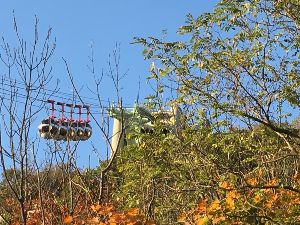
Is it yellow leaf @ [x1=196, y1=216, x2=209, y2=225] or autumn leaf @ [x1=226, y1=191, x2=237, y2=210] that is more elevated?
autumn leaf @ [x1=226, y1=191, x2=237, y2=210]

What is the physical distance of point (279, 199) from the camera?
6.43 metres

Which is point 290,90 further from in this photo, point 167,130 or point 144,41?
point 167,130

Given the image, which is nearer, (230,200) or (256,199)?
(230,200)

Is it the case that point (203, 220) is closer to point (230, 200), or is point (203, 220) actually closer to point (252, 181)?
point (230, 200)

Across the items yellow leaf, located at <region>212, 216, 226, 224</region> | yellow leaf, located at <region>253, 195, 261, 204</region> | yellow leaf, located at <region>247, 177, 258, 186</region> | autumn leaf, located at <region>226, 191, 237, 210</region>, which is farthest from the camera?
yellow leaf, located at <region>247, 177, 258, 186</region>

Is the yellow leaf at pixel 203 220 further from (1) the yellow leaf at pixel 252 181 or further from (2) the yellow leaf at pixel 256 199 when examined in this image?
(1) the yellow leaf at pixel 252 181

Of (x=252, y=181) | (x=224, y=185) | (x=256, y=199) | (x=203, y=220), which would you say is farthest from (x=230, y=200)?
(x=252, y=181)

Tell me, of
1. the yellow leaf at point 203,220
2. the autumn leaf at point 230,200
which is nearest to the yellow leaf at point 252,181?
the autumn leaf at point 230,200

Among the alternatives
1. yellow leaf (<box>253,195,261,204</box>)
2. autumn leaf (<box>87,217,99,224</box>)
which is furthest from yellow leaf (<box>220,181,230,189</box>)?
autumn leaf (<box>87,217,99,224</box>)

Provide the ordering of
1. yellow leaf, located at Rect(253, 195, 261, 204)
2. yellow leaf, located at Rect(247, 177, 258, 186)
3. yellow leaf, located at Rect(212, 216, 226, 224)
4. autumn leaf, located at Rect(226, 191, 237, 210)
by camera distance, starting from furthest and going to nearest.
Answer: yellow leaf, located at Rect(247, 177, 258, 186)
yellow leaf, located at Rect(253, 195, 261, 204)
autumn leaf, located at Rect(226, 191, 237, 210)
yellow leaf, located at Rect(212, 216, 226, 224)

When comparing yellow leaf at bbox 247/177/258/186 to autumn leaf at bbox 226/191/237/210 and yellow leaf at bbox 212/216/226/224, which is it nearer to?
autumn leaf at bbox 226/191/237/210

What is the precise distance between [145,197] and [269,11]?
2.77 m

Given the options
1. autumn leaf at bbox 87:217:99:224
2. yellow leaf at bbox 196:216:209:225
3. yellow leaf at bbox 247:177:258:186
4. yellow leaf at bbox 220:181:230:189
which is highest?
yellow leaf at bbox 247:177:258:186

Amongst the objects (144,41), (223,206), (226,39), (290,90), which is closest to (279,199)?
(223,206)
